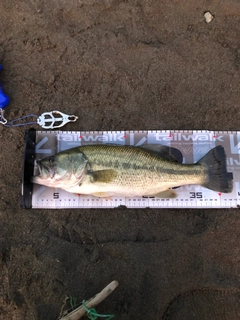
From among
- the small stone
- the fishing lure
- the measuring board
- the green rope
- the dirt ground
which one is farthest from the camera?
the small stone

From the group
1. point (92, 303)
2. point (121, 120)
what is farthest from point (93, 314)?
point (121, 120)

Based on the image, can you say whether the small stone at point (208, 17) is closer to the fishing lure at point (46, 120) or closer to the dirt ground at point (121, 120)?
the dirt ground at point (121, 120)

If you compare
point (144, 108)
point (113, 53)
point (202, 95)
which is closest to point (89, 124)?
point (144, 108)

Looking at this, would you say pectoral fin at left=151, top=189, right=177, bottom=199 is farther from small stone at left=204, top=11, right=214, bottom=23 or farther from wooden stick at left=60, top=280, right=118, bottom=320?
small stone at left=204, top=11, right=214, bottom=23

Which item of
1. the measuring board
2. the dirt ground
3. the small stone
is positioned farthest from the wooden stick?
the small stone

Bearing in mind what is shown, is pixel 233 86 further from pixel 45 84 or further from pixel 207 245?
pixel 45 84

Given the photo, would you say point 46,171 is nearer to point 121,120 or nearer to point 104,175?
point 104,175

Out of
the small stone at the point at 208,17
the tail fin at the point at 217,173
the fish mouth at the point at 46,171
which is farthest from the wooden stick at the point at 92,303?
the small stone at the point at 208,17
